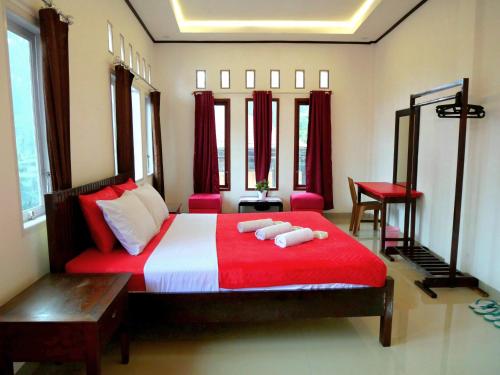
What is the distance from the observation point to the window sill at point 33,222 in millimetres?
1973

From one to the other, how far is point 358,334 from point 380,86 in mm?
4319

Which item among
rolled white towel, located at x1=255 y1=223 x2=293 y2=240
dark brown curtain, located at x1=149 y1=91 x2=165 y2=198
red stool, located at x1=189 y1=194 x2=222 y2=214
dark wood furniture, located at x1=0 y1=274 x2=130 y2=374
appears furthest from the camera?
red stool, located at x1=189 y1=194 x2=222 y2=214

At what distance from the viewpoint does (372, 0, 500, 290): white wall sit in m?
2.85

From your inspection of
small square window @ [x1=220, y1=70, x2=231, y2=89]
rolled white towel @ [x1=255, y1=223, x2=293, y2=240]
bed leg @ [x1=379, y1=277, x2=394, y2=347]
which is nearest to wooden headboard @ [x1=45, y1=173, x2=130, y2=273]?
rolled white towel @ [x1=255, y1=223, x2=293, y2=240]

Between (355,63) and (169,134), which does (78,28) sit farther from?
(355,63)

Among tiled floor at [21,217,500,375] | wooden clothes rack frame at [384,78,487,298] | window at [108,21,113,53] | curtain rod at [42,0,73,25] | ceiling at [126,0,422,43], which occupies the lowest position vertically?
tiled floor at [21,217,500,375]

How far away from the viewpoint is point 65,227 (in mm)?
2127

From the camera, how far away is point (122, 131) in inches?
134

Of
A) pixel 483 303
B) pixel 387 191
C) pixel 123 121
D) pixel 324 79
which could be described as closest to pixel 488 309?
pixel 483 303

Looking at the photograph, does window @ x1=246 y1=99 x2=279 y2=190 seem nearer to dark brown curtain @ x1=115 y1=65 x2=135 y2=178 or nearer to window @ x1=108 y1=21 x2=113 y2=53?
dark brown curtain @ x1=115 y1=65 x2=135 y2=178

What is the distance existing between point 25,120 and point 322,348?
250cm

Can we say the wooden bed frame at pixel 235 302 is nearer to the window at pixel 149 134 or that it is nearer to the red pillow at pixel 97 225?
the red pillow at pixel 97 225

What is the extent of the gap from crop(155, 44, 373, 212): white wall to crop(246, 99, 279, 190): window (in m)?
0.09

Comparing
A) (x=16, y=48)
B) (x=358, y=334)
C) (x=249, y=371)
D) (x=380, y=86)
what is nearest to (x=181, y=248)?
(x=249, y=371)
